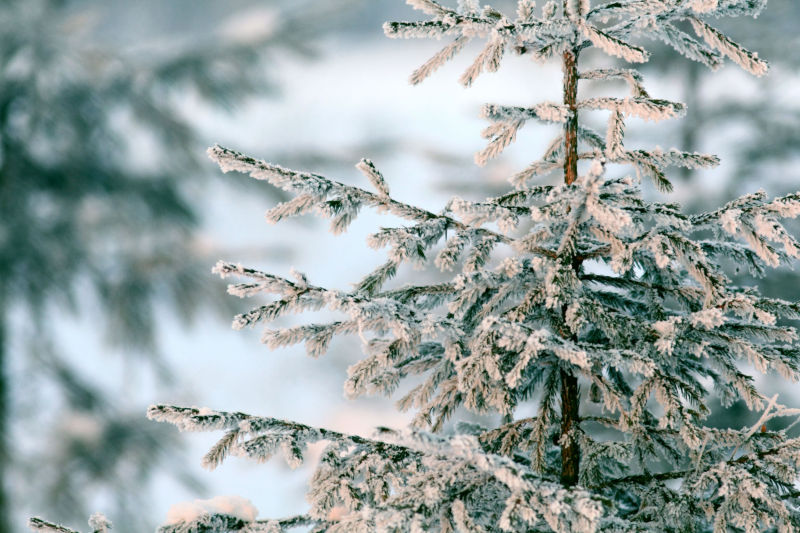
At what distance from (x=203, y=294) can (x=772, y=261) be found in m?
7.65

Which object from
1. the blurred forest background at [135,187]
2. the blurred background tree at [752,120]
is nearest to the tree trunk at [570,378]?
the blurred forest background at [135,187]

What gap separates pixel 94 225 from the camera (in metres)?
8.72

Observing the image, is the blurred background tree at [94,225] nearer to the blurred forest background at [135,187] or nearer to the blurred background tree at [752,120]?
the blurred forest background at [135,187]

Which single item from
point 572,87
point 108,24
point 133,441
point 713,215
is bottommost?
point 713,215

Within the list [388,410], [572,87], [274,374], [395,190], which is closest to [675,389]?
[572,87]

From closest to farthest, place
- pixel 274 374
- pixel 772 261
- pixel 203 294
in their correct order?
pixel 772 261, pixel 203 294, pixel 274 374

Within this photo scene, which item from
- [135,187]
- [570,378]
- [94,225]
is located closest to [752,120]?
[570,378]

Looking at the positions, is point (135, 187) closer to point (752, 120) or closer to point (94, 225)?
point (94, 225)

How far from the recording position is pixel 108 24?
22141mm

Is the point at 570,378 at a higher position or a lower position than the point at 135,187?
lower

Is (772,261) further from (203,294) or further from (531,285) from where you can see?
(203,294)

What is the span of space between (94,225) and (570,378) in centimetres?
776

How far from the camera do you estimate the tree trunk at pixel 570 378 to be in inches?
87.3

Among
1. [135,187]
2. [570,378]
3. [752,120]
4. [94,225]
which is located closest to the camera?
[570,378]
